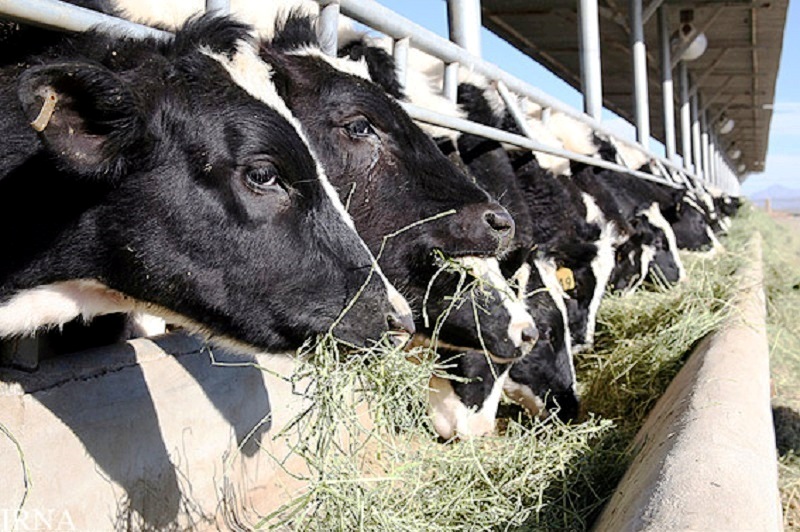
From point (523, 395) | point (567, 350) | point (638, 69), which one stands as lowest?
point (523, 395)

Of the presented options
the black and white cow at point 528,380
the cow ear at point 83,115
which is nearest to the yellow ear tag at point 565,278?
the black and white cow at point 528,380

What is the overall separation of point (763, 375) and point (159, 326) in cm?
262

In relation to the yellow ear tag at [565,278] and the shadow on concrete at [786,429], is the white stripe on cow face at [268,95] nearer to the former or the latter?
the shadow on concrete at [786,429]

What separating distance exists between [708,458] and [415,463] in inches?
32.5

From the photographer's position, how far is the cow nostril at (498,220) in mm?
3945

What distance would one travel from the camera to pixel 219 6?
3369 millimetres

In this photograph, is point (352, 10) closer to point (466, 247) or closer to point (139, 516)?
point (466, 247)

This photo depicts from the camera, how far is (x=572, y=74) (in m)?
19.4

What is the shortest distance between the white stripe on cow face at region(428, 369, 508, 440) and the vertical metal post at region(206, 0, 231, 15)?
8.18 ft

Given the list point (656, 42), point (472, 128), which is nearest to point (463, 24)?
point (472, 128)

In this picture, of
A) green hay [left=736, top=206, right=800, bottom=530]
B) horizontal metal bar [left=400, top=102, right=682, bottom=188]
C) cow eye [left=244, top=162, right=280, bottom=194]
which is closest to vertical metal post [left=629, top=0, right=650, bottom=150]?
green hay [left=736, top=206, right=800, bottom=530]

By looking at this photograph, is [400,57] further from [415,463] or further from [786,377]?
[786,377]

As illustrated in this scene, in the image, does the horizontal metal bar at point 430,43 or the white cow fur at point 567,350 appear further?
the white cow fur at point 567,350

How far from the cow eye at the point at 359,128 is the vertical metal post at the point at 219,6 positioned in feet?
2.37
